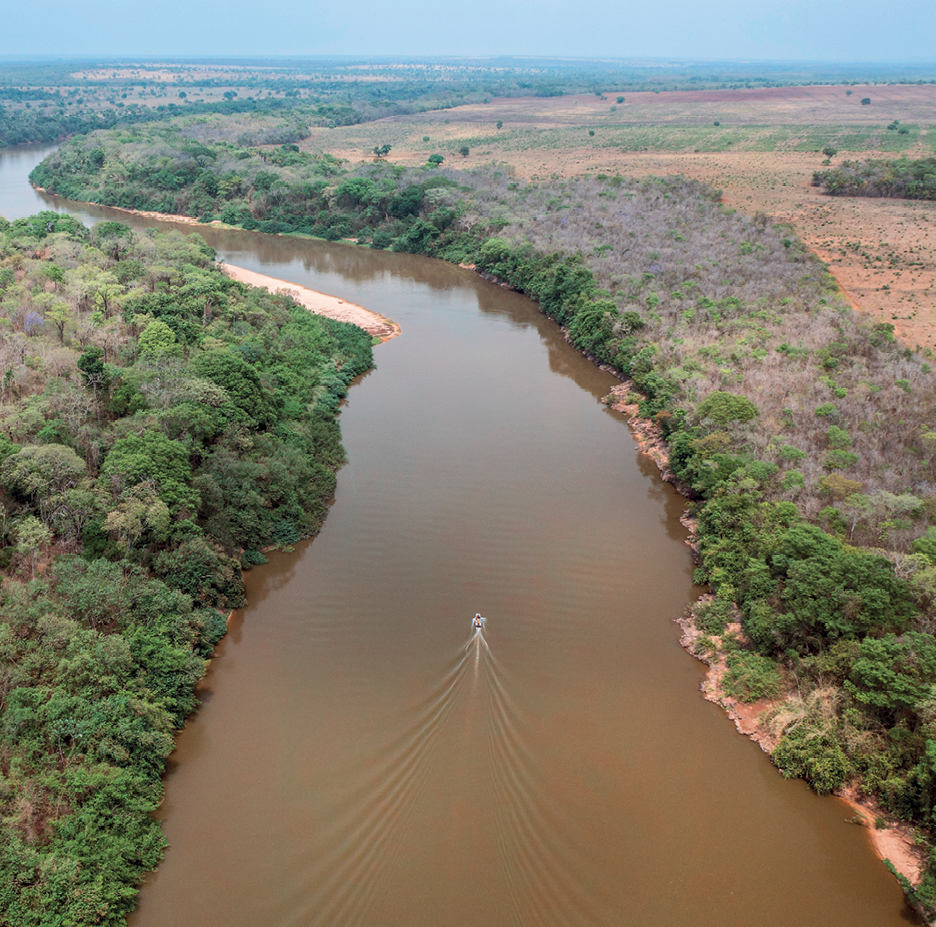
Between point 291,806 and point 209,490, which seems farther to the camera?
point 209,490

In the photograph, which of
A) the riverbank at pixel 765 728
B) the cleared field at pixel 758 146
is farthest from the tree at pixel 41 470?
the cleared field at pixel 758 146

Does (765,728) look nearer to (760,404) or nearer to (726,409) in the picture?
(726,409)

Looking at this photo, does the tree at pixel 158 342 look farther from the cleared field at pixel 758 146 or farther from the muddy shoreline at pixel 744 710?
the cleared field at pixel 758 146

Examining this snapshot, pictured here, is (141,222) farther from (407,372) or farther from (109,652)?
(109,652)

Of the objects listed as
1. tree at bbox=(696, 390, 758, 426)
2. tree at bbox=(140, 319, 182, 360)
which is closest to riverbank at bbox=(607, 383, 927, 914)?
tree at bbox=(696, 390, 758, 426)

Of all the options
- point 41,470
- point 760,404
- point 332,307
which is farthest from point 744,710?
point 332,307

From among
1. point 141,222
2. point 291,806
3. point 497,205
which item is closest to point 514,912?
point 291,806

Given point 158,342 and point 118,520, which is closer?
point 118,520
